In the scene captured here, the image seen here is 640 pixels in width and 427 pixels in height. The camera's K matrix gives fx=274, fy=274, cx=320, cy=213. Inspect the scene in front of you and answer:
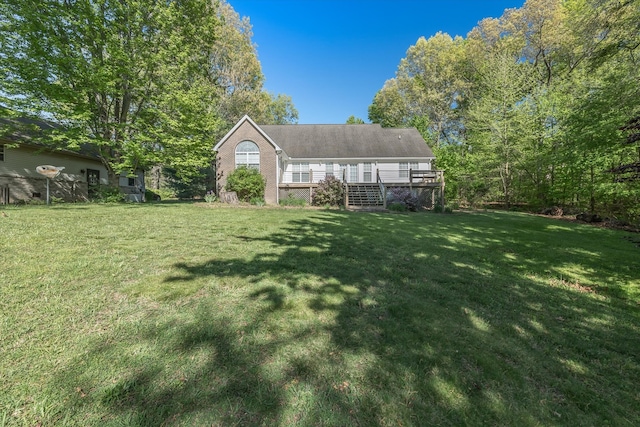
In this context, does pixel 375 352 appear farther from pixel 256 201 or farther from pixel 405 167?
pixel 405 167

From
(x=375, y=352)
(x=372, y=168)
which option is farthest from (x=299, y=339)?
(x=372, y=168)

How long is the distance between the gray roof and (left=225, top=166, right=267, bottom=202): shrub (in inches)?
196

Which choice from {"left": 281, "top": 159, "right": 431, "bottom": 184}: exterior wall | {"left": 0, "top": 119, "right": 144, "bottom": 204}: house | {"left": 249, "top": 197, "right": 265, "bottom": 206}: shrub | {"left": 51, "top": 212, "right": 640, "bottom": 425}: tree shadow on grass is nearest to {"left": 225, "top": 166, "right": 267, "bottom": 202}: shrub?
{"left": 249, "top": 197, "right": 265, "bottom": 206}: shrub

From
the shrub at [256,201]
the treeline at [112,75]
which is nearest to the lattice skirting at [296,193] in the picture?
the shrub at [256,201]

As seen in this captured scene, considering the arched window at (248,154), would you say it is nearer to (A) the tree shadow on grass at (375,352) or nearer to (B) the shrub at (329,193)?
(B) the shrub at (329,193)

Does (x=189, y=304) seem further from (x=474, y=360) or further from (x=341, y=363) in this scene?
(x=474, y=360)

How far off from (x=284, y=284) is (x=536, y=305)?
131 inches

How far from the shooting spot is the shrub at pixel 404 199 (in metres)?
15.7

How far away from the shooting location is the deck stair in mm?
17141

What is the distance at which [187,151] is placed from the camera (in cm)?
1517

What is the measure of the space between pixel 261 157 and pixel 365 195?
729 centimetres

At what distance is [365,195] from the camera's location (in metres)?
18.2

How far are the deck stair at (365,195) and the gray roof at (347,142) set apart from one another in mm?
2947

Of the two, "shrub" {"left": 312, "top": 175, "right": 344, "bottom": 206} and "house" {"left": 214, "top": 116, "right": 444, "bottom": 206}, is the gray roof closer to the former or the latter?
"house" {"left": 214, "top": 116, "right": 444, "bottom": 206}
